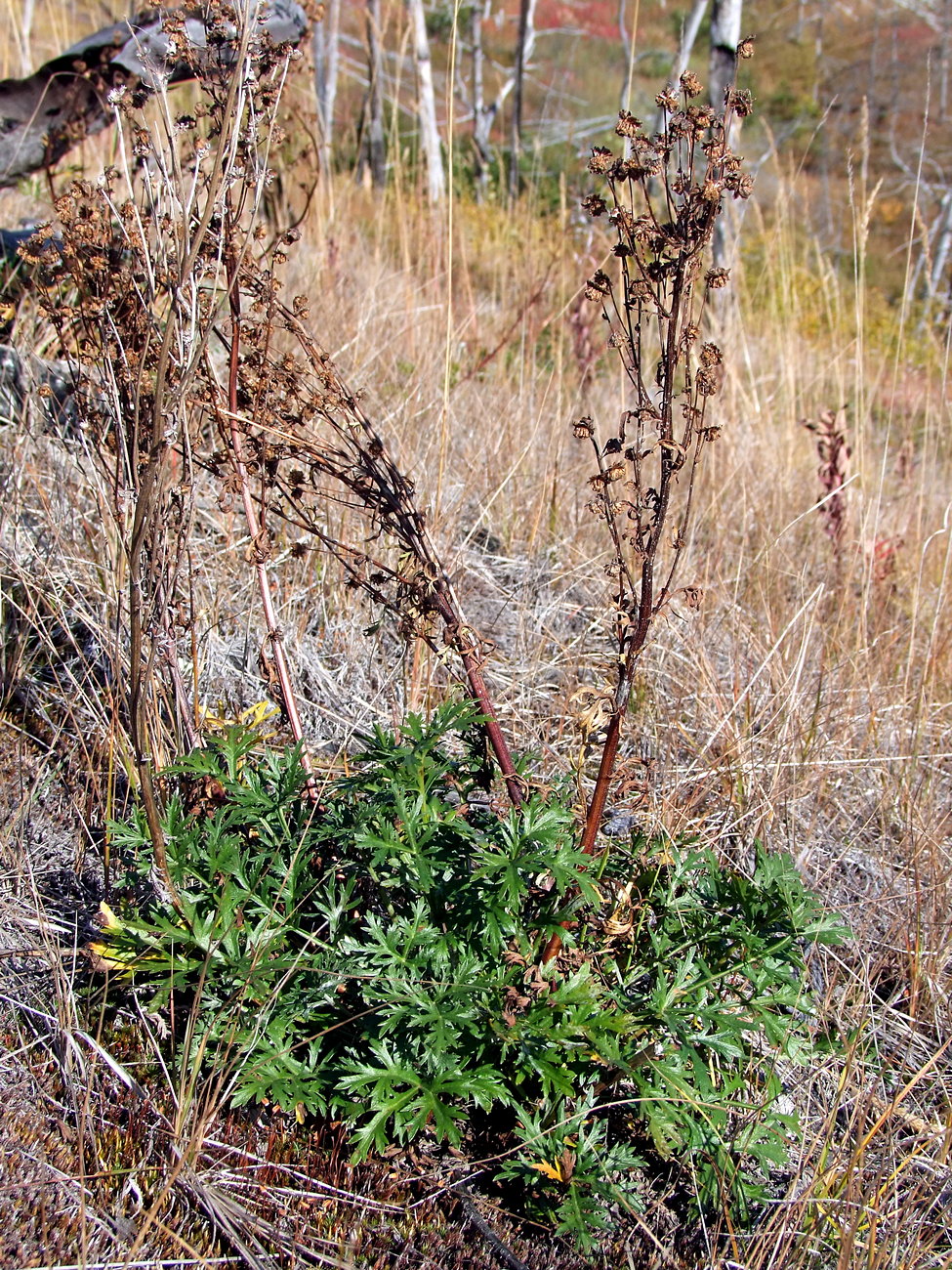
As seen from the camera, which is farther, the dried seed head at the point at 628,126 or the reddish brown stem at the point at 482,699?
the reddish brown stem at the point at 482,699

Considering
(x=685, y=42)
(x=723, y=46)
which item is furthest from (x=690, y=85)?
(x=723, y=46)

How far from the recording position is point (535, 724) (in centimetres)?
236

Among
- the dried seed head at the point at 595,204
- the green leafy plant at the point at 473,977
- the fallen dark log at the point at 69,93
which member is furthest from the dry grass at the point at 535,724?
the fallen dark log at the point at 69,93

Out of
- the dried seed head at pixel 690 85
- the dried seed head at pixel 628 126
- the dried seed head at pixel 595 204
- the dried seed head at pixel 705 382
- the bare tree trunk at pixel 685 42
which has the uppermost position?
the bare tree trunk at pixel 685 42

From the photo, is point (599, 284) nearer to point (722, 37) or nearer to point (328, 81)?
point (722, 37)

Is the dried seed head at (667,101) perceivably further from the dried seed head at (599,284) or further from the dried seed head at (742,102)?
the dried seed head at (599,284)

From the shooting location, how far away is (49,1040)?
158 centimetres

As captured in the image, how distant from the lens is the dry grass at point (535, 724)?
4.61ft

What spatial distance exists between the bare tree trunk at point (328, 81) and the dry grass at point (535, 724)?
720 millimetres

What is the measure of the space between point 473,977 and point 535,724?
982mm

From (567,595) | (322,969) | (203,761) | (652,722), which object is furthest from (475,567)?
(322,969)

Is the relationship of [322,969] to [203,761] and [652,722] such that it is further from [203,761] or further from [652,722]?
[652,722]

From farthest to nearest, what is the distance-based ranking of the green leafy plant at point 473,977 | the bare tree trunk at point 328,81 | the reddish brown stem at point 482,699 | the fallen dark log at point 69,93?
the bare tree trunk at point 328,81 → the fallen dark log at point 69,93 → the reddish brown stem at point 482,699 → the green leafy plant at point 473,977

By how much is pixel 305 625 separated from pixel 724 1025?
153 cm
